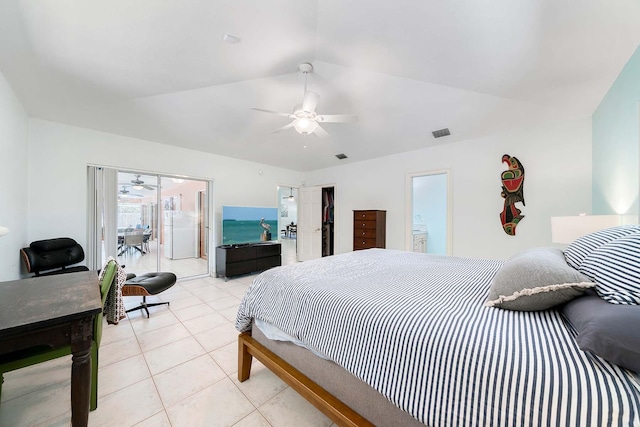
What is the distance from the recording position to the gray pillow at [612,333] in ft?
2.02

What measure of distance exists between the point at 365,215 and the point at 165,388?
157 inches

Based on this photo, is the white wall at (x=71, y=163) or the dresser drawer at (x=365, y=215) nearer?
the white wall at (x=71, y=163)

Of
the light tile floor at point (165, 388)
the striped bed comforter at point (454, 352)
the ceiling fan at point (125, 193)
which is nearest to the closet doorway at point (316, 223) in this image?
the ceiling fan at point (125, 193)

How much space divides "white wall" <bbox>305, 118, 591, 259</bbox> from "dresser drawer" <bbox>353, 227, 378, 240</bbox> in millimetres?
374

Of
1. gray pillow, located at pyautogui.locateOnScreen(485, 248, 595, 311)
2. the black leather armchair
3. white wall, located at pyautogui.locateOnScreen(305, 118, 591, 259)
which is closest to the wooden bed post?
gray pillow, located at pyautogui.locateOnScreen(485, 248, 595, 311)

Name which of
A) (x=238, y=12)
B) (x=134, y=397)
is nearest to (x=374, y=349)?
(x=134, y=397)

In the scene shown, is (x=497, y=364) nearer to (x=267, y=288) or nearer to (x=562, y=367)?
(x=562, y=367)

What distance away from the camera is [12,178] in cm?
250

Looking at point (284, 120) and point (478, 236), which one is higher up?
point (284, 120)

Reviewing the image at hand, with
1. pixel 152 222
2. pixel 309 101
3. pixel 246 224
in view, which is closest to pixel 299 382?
pixel 309 101

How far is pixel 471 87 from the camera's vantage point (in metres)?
2.78

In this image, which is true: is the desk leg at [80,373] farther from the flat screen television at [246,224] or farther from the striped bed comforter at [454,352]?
the flat screen television at [246,224]

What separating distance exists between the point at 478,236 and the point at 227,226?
4.51m

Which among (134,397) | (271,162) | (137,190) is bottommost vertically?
(134,397)
